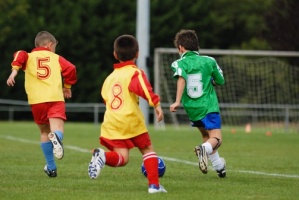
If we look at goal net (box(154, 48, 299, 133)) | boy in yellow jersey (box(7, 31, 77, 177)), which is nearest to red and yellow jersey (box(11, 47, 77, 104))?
boy in yellow jersey (box(7, 31, 77, 177))

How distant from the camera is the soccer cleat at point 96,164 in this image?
8.34 m

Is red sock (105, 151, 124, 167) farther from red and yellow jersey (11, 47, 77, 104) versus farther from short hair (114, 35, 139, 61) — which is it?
red and yellow jersey (11, 47, 77, 104)

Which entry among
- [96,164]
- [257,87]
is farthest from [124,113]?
[257,87]

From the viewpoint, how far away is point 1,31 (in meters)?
49.1

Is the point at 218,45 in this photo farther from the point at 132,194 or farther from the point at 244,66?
the point at 132,194

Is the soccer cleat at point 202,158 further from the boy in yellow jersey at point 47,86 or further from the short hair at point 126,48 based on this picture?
the boy in yellow jersey at point 47,86

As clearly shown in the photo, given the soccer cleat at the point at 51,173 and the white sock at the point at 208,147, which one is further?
the soccer cleat at the point at 51,173

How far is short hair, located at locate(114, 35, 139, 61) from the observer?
8.70 metres

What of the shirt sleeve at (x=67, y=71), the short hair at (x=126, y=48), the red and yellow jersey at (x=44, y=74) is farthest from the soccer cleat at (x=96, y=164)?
the shirt sleeve at (x=67, y=71)

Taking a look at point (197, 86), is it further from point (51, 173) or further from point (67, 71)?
point (51, 173)

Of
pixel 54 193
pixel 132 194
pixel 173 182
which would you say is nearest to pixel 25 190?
pixel 54 193

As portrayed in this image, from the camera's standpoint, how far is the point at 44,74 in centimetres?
1052

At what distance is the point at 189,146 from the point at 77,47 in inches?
1337

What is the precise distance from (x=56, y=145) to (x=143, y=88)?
1710 mm
